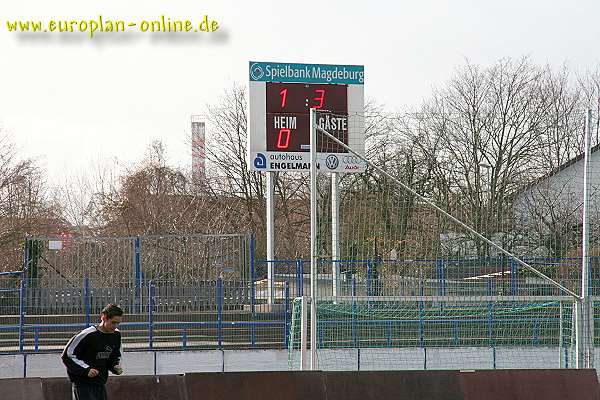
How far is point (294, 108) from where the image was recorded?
25.7 metres

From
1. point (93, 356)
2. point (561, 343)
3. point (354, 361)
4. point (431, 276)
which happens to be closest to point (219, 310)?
point (354, 361)

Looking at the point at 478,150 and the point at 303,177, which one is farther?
the point at 303,177

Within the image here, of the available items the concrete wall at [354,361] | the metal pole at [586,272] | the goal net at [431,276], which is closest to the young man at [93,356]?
the goal net at [431,276]

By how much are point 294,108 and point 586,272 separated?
12182 mm

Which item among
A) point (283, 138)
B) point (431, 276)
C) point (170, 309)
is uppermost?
point (283, 138)

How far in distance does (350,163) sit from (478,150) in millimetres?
13172

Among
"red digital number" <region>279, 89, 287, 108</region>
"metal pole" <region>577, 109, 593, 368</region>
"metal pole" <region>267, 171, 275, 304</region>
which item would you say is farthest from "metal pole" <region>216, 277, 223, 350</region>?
"metal pole" <region>577, 109, 593, 368</region>

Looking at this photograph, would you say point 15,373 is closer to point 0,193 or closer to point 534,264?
point 534,264

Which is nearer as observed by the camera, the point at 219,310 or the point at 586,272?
the point at 586,272

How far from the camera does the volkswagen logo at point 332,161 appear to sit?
81.0 feet

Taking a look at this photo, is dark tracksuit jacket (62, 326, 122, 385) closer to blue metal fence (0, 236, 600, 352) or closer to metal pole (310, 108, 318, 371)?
metal pole (310, 108, 318, 371)

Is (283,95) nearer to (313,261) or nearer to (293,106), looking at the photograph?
(293,106)

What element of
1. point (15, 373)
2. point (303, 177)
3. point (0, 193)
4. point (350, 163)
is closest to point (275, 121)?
point (350, 163)

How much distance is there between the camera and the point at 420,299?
1608cm
